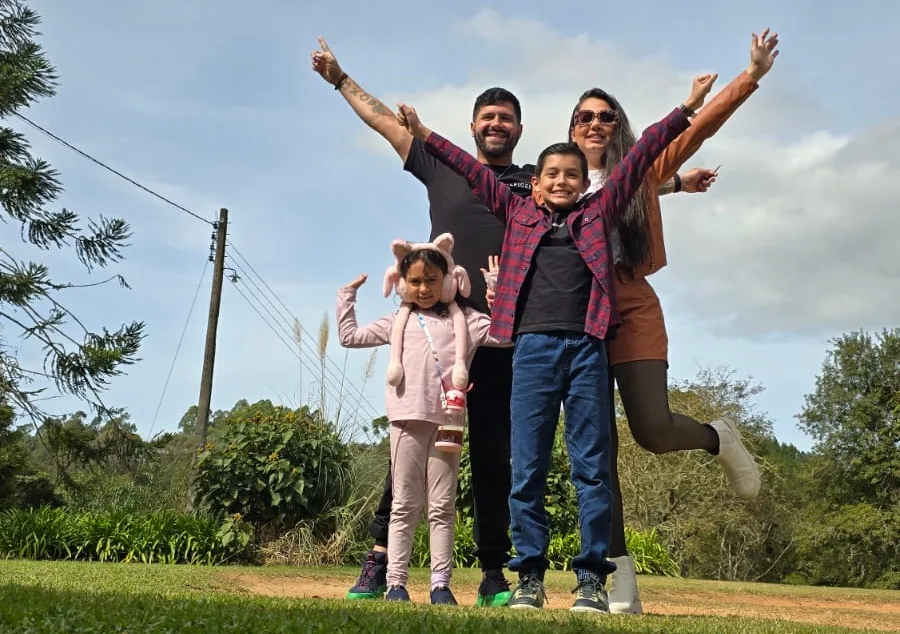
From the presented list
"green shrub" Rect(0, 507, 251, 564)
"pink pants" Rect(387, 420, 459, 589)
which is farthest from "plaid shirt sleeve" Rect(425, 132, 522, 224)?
"green shrub" Rect(0, 507, 251, 564)

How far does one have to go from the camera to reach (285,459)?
32.4ft

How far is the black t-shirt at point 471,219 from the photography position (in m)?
4.97

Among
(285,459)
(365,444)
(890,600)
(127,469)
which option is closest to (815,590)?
(890,600)

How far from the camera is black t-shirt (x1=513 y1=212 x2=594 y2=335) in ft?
13.9

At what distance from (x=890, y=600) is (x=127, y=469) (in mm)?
12198

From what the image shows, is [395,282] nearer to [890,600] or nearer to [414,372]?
[414,372]

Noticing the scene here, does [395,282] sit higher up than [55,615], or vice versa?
[395,282]

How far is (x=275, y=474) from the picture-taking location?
9.70m

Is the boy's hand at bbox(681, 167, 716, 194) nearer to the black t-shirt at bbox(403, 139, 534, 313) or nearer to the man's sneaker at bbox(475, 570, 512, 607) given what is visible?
the black t-shirt at bbox(403, 139, 534, 313)

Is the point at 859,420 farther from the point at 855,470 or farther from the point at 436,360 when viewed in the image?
the point at 436,360

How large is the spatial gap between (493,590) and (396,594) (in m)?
0.48

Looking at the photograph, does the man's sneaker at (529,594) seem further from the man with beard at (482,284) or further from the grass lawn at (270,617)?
the man with beard at (482,284)

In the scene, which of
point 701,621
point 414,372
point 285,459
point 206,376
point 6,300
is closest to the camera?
point 701,621

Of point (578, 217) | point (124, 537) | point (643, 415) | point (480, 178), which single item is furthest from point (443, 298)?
point (124, 537)
